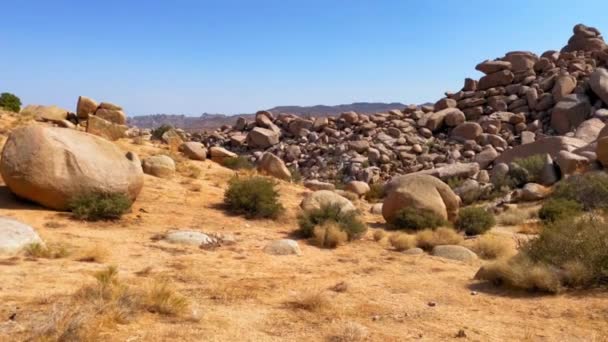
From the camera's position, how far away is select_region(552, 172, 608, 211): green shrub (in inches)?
580

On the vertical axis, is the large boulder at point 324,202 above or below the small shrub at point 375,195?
above

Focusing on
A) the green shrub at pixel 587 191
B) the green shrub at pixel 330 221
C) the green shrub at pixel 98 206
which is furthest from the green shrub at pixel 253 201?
the green shrub at pixel 587 191

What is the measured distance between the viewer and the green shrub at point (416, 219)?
1259cm

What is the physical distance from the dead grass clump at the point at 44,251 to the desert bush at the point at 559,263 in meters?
6.19

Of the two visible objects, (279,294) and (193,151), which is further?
(193,151)

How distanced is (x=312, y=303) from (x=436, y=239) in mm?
5872

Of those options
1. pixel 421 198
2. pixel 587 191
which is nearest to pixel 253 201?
pixel 421 198

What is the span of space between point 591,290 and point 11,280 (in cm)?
703

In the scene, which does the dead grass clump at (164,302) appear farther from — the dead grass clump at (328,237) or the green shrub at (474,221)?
the green shrub at (474,221)

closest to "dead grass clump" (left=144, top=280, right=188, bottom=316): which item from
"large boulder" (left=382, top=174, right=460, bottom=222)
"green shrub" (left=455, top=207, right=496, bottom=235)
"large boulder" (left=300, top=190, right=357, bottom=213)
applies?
"large boulder" (left=300, top=190, right=357, bottom=213)

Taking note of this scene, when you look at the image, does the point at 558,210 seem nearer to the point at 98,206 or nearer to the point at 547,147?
the point at 547,147

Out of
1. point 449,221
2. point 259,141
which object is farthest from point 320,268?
point 259,141

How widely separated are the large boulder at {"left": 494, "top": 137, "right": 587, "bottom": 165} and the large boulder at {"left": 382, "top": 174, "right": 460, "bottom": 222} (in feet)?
32.0

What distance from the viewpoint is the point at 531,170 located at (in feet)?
66.9
